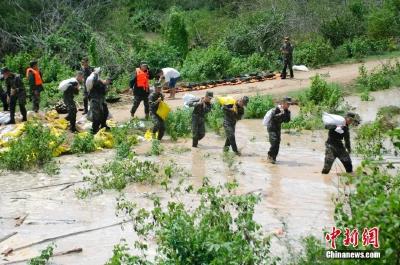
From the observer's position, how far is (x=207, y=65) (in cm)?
2203

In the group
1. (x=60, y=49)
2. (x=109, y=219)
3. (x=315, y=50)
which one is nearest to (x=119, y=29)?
(x=60, y=49)

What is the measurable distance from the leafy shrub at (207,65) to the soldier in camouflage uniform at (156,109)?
24.9 ft

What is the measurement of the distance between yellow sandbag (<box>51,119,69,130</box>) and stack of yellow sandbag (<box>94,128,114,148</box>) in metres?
1.22

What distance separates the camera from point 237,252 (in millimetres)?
6156

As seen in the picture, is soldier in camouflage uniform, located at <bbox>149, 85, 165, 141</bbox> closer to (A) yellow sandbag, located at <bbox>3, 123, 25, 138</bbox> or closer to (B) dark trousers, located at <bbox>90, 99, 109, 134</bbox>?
(B) dark trousers, located at <bbox>90, 99, 109, 134</bbox>

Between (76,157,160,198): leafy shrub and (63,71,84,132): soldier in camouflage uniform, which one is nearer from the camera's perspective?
(76,157,160,198): leafy shrub

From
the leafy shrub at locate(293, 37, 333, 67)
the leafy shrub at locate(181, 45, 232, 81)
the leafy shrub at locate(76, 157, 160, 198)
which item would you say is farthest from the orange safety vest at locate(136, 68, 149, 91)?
the leafy shrub at locate(293, 37, 333, 67)

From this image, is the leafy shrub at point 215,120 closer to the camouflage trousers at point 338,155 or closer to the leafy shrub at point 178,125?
the leafy shrub at point 178,125

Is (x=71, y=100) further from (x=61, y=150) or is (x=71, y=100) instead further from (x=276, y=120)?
(x=276, y=120)

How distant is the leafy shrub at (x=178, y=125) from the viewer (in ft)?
48.3

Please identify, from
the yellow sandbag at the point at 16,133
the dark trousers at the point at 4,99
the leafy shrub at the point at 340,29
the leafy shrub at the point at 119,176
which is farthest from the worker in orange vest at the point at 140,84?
the leafy shrub at the point at 340,29

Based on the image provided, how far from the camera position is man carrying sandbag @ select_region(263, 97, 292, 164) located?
12.2m

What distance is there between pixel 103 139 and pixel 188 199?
4429 millimetres

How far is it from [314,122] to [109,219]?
7833 mm
